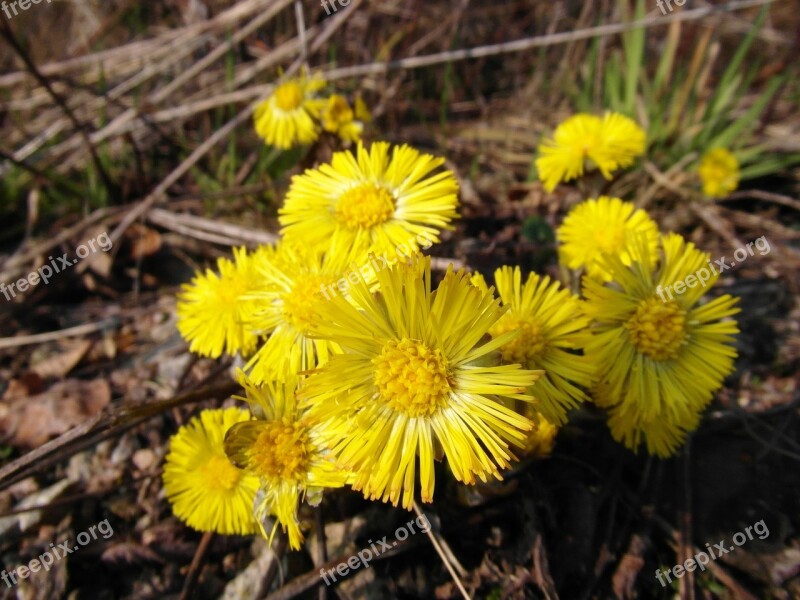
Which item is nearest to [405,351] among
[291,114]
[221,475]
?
[221,475]

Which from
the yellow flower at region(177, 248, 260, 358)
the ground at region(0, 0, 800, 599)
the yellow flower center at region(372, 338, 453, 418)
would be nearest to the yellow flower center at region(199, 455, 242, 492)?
the ground at region(0, 0, 800, 599)

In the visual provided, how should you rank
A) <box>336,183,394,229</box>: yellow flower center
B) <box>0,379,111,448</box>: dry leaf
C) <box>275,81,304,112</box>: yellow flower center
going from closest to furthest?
<box>336,183,394,229</box>: yellow flower center
<box>0,379,111,448</box>: dry leaf
<box>275,81,304,112</box>: yellow flower center

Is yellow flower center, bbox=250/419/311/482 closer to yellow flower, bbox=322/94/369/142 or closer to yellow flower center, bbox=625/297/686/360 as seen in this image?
yellow flower center, bbox=625/297/686/360

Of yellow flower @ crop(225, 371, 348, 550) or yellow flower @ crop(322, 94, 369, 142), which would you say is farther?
yellow flower @ crop(322, 94, 369, 142)

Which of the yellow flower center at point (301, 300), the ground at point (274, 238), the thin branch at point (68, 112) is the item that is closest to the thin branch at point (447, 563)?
the ground at point (274, 238)

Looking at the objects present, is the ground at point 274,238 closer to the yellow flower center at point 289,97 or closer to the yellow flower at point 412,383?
the yellow flower center at point 289,97

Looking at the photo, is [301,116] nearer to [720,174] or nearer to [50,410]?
[50,410]
